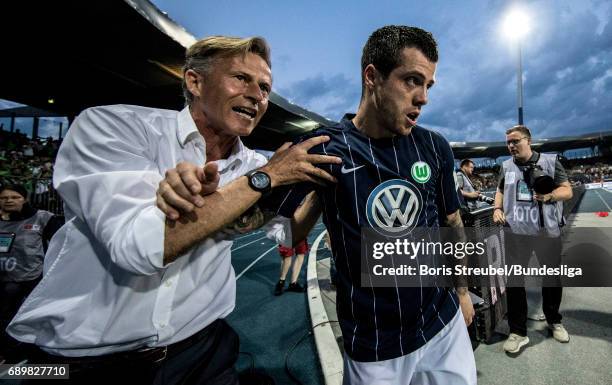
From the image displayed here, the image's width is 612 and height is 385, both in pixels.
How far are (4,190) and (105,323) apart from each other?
434 centimetres

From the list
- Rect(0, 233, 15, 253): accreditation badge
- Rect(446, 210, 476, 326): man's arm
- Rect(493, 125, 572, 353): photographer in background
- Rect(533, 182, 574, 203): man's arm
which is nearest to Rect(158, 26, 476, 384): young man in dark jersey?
Rect(446, 210, 476, 326): man's arm

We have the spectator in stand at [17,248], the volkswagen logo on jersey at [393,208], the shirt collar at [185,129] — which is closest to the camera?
the shirt collar at [185,129]

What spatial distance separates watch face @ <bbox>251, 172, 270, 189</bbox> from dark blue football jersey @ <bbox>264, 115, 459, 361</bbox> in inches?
19.6

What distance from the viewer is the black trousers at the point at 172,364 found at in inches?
48.0

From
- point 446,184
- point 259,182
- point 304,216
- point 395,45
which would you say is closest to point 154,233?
point 259,182

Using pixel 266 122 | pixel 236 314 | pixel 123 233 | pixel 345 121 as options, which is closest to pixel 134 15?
pixel 236 314

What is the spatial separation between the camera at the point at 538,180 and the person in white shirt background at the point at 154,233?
9.84 ft

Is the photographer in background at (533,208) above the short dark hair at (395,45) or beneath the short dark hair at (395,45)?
beneath

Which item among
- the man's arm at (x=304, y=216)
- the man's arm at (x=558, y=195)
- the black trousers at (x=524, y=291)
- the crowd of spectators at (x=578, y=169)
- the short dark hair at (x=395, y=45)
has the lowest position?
the black trousers at (x=524, y=291)

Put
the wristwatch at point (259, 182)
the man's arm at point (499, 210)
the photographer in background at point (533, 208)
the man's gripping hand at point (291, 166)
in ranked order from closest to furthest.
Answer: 1. the wristwatch at point (259, 182)
2. the man's gripping hand at point (291, 166)
3. the photographer in background at point (533, 208)
4. the man's arm at point (499, 210)

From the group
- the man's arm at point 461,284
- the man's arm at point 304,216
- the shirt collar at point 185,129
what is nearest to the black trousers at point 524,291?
the man's arm at point 461,284

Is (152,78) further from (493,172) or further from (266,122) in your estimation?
(493,172)

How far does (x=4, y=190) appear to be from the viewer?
3945mm

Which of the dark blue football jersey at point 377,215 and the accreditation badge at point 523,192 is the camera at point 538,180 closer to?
the accreditation badge at point 523,192
